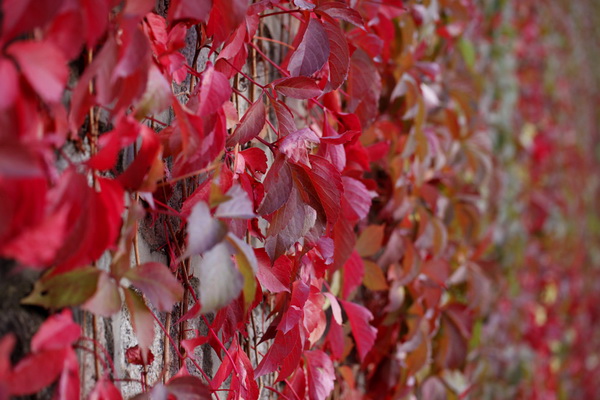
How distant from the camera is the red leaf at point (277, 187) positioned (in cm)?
60

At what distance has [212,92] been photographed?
1.85ft

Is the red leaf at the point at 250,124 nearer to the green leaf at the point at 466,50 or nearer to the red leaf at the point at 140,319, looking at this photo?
the red leaf at the point at 140,319

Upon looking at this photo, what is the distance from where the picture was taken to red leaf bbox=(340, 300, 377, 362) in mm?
854

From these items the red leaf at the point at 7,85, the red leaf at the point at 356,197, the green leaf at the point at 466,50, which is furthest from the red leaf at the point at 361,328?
the green leaf at the point at 466,50

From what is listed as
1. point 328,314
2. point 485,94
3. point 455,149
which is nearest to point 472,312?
point 455,149

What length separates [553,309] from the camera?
7.23 feet

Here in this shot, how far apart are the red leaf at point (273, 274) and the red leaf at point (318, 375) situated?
176 millimetres

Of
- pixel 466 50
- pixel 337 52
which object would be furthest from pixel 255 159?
pixel 466 50

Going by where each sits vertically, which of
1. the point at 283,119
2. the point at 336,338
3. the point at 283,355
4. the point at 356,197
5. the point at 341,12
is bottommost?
the point at 336,338

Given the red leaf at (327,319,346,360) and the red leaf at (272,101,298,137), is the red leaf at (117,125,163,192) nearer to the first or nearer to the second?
the red leaf at (272,101,298,137)

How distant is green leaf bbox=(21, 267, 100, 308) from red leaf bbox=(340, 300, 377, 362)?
1.55 ft

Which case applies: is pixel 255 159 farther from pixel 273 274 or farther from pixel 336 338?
pixel 336 338

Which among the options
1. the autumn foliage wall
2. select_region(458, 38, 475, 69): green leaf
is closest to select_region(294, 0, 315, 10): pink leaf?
the autumn foliage wall

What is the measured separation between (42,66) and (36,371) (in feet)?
0.69
